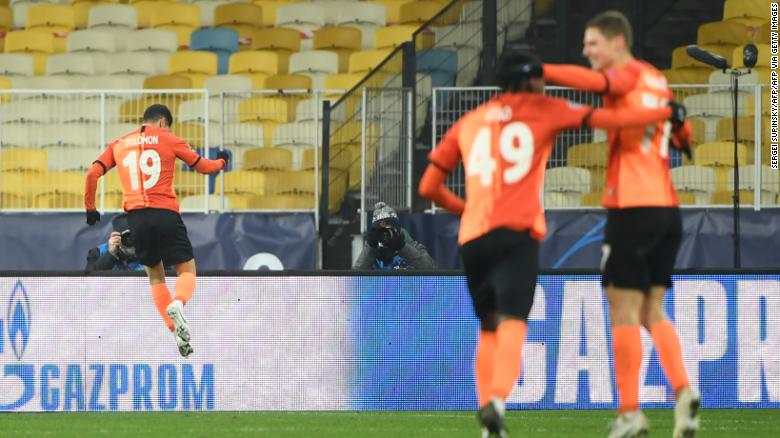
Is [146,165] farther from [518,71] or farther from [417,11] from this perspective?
[417,11]

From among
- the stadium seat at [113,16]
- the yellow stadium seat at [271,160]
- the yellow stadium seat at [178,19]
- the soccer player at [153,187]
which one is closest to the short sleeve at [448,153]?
the soccer player at [153,187]

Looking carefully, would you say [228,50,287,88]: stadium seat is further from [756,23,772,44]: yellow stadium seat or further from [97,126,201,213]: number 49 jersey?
[97,126,201,213]: number 49 jersey

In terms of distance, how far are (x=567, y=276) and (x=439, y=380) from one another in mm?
1203

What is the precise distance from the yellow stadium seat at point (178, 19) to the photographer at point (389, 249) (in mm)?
7065

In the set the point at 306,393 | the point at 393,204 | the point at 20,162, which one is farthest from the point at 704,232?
the point at 20,162

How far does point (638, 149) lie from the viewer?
22.9 feet

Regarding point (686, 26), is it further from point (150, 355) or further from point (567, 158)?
point (150, 355)

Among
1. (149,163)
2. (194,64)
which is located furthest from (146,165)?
(194,64)

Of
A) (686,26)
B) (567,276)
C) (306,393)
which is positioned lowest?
(306,393)

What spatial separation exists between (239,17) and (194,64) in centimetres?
127

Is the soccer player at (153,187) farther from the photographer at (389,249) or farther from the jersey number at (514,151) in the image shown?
the jersey number at (514,151)

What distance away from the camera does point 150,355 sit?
10562 mm

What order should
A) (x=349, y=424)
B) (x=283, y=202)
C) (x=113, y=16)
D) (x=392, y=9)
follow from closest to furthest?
(x=349, y=424), (x=283, y=202), (x=392, y=9), (x=113, y=16)

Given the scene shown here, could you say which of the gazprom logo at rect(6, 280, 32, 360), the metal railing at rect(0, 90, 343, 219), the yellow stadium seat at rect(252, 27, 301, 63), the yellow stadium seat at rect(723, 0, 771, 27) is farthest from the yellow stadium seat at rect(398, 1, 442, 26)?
the gazprom logo at rect(6, 280, 32, 360)
